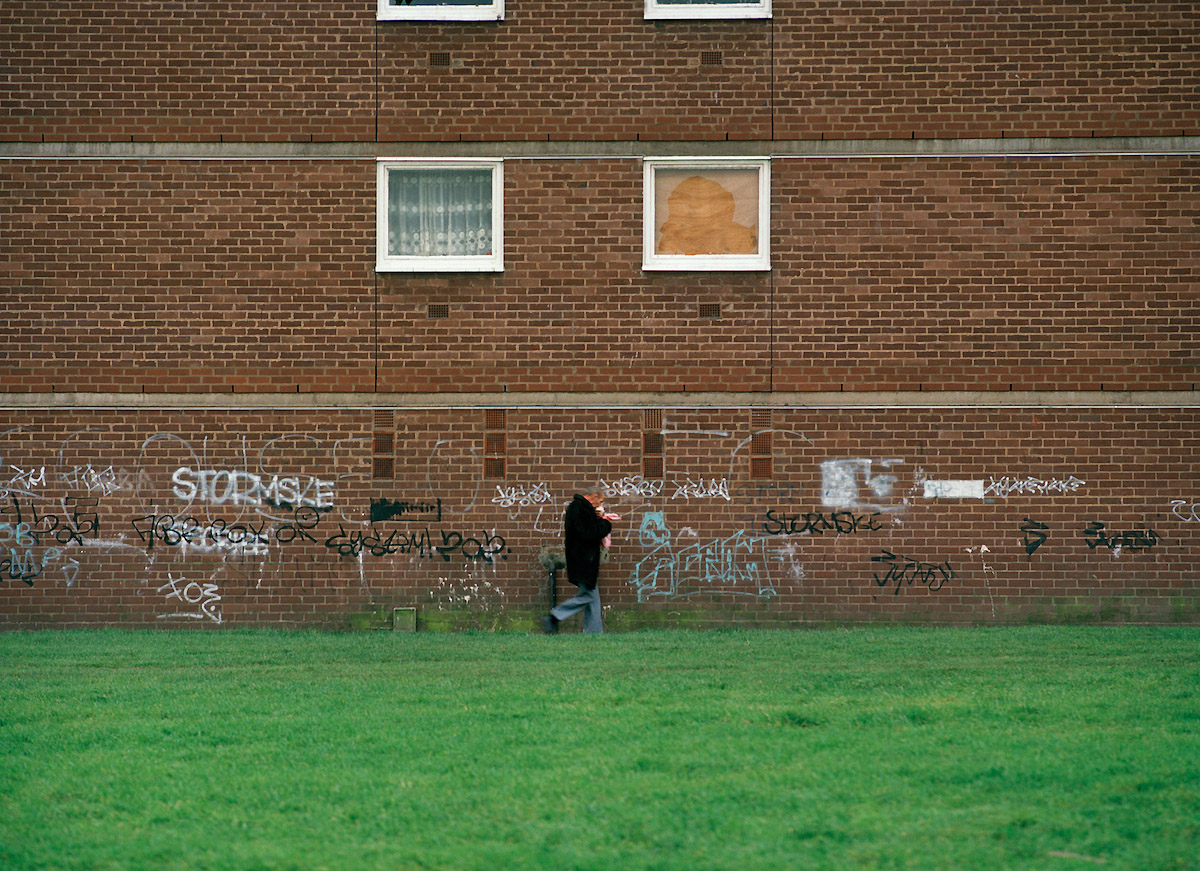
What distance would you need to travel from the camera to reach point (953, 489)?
13977 mm

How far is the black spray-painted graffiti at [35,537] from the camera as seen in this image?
1399cm

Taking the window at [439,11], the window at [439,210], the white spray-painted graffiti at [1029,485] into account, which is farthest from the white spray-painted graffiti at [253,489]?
the white spray-painted graffiti at [1029,485]

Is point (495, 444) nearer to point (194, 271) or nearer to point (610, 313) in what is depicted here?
point (610, 313)

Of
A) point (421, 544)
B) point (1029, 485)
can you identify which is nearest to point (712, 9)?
point (1029, 485)

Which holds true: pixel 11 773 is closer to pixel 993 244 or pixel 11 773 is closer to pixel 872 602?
pixel 872 602

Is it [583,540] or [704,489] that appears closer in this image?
[583,540]

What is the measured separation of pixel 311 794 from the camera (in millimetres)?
6449

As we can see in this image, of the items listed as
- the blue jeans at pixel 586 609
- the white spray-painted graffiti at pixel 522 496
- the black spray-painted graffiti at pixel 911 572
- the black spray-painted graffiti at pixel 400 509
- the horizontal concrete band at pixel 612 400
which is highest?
the horizontal concrete band at pixel 612 400

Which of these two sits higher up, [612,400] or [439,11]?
[439,11]

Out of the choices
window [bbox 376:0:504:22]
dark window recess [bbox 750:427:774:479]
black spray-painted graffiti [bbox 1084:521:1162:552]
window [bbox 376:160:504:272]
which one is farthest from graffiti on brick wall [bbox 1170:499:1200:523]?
window [bbox 376:0:504:22]

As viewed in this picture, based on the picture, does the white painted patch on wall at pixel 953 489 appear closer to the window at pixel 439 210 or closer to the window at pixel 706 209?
the window at pixel 706 209

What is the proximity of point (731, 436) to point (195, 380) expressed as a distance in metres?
5.84

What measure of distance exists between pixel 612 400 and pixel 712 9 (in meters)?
4.37

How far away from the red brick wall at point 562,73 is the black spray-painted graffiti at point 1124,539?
4321mm
